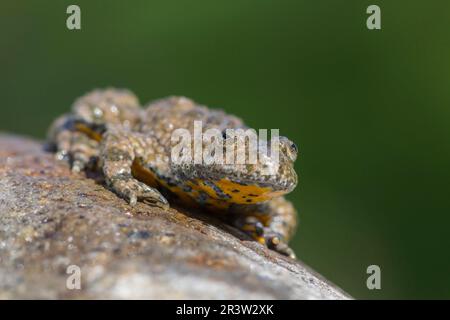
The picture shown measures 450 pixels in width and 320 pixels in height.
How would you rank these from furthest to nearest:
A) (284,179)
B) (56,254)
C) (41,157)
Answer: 1. (41,157)
2. (284,179)
3. (56,254)

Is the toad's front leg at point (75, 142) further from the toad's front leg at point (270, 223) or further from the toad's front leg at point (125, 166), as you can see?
the toad's front leg at point (270, 223)

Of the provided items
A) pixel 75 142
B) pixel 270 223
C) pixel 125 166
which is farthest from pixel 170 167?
pixel 75 142

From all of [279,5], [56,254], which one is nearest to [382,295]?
[279,5]

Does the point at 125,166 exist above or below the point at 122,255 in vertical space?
above

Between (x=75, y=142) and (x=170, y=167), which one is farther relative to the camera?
(x=75, y=142)

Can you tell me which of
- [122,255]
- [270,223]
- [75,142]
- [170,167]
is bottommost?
[270,223]

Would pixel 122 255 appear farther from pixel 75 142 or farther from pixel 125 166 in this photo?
pixel 75 142

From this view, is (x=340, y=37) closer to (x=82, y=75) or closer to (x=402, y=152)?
(x=402, y=152)
